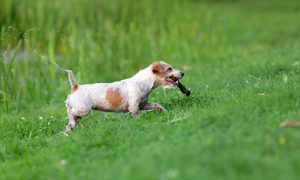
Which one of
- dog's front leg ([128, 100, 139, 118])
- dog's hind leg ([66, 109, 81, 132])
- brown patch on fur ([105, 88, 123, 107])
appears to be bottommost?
dog's hind leg ([66, 109, 81, 132])

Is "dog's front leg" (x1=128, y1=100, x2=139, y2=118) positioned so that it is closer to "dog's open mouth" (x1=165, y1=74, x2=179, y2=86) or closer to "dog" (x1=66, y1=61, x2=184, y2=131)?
"dog" (x1=66, y1=61, x2=184, y2=131)

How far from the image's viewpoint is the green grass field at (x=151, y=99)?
119 inches

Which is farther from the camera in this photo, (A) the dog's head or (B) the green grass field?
(A) the dog's head

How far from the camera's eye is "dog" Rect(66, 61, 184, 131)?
4809 millimetres

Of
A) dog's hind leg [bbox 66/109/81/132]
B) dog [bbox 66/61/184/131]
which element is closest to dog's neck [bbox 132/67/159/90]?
dog [bbox 66/61/184/131]

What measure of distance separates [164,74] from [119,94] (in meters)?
0.71

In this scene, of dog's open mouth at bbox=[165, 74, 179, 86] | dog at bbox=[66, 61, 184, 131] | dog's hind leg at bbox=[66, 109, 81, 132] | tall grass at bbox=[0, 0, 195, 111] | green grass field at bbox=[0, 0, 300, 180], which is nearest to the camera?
green grass field at bbox=[0, 0, 300, 180]

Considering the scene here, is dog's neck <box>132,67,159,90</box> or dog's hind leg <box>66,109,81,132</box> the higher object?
dog's neck <box>132,67,159,90</box>

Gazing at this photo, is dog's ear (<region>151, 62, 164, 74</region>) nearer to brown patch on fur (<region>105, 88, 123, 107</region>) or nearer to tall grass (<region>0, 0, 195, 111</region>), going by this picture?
brown patch on fur (<region>105, 88, 123, 107</region>)

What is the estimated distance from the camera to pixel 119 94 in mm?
4879

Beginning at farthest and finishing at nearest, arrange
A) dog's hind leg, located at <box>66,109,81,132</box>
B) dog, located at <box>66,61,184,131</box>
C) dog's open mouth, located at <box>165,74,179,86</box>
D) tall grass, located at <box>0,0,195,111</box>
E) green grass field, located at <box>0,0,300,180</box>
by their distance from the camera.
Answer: tall grass, located at <box>0,0,195,111</box>, dog's open mouth, located at <box>165,74,179,86</box>, dog's hind leg, located at <box>66,109,81,132</box>, dog, located at <box>66,61,184,131</box>, green grass field, located at <box>0,0,300,180</box>

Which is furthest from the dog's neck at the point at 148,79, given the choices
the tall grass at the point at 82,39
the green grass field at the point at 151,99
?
the tall grass at the point at 82,39

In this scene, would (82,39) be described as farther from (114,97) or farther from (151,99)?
(114,97)

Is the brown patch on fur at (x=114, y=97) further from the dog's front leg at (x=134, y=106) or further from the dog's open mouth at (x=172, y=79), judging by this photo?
the dog's open mouth at (x=172, y=79)
